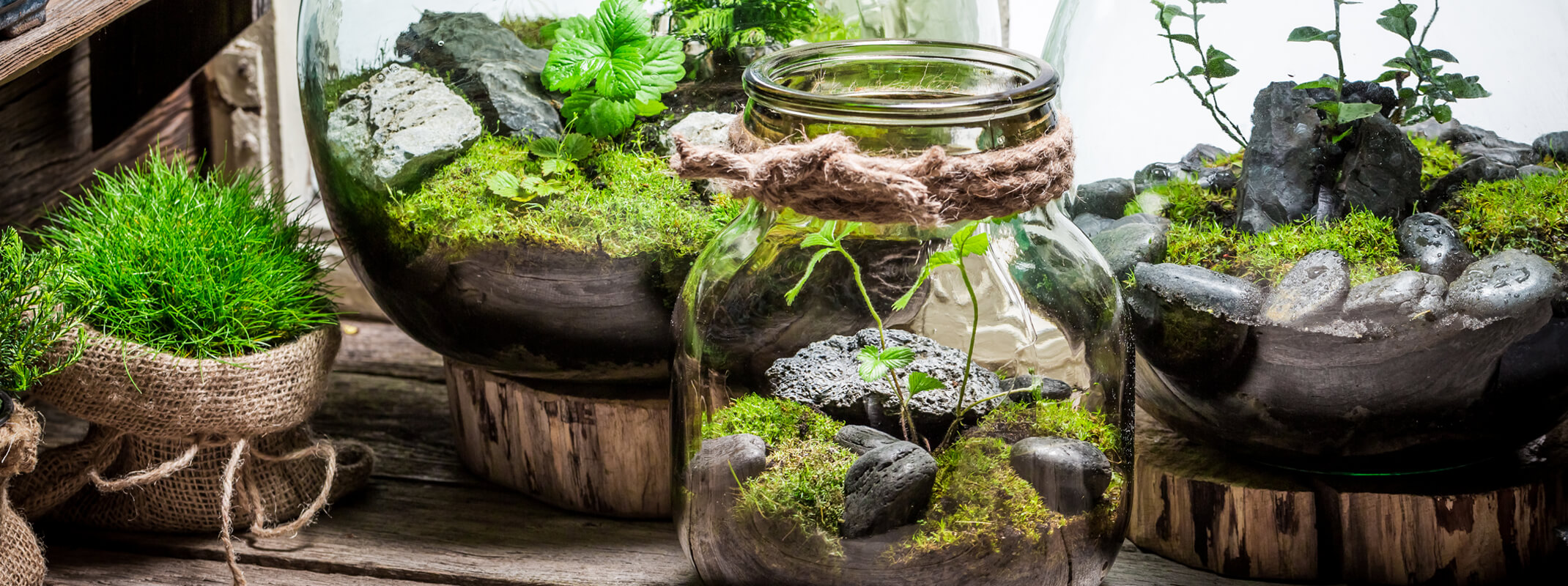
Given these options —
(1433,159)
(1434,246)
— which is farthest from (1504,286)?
(1433,159)

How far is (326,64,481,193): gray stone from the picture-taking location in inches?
39.6

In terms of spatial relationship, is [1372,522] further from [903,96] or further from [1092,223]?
[903,96]

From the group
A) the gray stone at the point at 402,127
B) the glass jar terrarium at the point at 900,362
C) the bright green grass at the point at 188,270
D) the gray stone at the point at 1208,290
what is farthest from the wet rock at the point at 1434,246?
the bright green grass at the point at 188,270

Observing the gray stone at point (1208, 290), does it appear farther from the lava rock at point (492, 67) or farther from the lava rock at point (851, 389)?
the lava rock at point (492, 67)

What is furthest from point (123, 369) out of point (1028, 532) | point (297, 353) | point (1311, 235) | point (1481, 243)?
point (1481, 243)

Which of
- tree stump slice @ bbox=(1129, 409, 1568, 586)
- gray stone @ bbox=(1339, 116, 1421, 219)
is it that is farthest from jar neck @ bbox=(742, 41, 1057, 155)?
tree stump slice @ bbox=(1129, 409, 1568, 586)

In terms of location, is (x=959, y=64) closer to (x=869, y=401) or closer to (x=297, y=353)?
(x=869, y=401)

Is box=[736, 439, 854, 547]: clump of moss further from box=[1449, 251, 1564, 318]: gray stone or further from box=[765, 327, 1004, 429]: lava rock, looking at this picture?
box=[1449, 251, 1564, 318]: gray stone

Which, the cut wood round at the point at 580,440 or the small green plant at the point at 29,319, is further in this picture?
the cut wood round at the point at 580,440

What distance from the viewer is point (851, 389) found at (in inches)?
32.5

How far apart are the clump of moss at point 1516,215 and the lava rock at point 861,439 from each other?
46cm

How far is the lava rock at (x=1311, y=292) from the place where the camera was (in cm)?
87

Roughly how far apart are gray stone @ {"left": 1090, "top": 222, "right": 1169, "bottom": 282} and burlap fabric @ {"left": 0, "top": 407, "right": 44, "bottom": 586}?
0.82m

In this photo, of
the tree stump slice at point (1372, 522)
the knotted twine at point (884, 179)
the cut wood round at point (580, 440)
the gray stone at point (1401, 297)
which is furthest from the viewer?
the cut wood round at point (580, 440)
